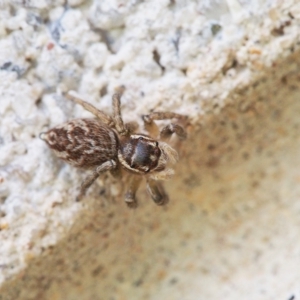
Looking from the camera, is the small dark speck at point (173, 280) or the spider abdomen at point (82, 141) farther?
the small dark speck at point (173, 280)

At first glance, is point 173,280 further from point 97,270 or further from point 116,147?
Result: point 116,147

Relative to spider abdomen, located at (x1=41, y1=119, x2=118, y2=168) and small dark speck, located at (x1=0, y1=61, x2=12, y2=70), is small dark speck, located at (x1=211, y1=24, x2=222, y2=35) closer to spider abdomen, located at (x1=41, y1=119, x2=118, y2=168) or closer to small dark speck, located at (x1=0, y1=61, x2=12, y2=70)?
spider abdomen, located at (x1=41, y1=119, x2=118, y2=168)

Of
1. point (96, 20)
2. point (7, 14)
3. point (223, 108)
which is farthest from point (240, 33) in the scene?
point (7, 14)

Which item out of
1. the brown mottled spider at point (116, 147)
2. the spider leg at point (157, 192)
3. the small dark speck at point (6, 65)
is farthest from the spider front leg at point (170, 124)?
the small dark speck at point (6, 65)

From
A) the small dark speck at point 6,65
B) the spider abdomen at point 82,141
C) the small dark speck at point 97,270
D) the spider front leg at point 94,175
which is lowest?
the small dark speck at point 97,270

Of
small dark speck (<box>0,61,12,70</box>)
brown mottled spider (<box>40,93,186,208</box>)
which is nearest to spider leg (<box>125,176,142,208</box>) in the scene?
brown mottled spider (<box>40,93,186,208</box>)

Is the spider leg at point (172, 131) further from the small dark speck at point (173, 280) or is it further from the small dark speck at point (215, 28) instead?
the small dark speck at point (173, 280)
